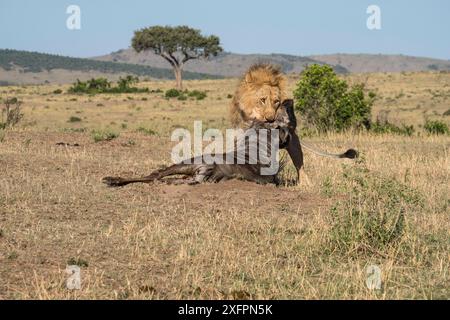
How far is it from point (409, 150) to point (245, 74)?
543 cm

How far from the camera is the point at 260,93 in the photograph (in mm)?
9898

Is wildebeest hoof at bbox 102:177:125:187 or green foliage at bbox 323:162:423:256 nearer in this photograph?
green foliage at bbox 323:162:423:256

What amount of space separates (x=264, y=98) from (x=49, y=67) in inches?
5353

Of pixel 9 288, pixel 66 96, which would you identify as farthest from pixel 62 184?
pixel 66 96

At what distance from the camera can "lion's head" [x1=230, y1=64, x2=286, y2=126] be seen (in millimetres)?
9883

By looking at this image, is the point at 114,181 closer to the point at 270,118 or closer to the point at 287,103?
the point at 270,118

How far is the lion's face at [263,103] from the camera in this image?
985 cm

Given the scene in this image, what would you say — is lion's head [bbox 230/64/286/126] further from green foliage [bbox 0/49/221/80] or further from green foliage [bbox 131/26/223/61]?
green foliage [bbox 0/49/221/80]

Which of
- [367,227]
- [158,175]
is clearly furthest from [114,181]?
[367,227]

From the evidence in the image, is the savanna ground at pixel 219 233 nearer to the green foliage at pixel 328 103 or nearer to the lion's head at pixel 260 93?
the lion's head at pixel 260 93

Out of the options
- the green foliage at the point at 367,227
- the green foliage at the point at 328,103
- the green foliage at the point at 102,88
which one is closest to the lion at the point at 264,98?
the green foliage at the point at 367,227

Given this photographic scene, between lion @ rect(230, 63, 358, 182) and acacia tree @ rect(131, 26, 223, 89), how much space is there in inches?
1979

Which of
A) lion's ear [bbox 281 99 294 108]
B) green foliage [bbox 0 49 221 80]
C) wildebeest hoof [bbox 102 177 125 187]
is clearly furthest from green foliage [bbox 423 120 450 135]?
green foliage [bbox 0 49 221 80]
